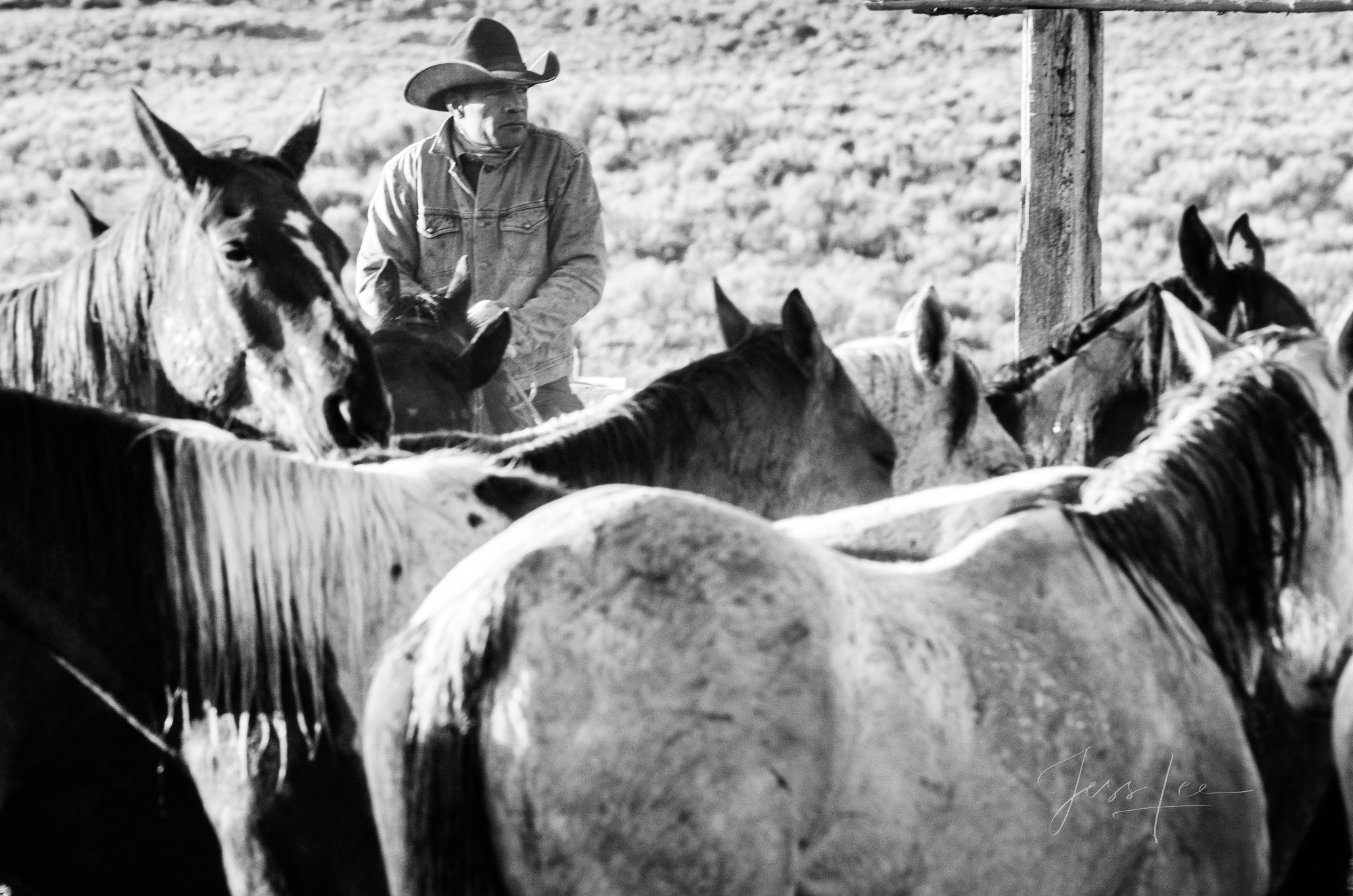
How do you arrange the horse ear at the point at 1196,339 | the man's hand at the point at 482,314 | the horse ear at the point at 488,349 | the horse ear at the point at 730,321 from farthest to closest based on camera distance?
the man's hand at the point at 482,314, the horse ear at the point at 488,349, the horse ear at the point at 730,321, the horse ear at the point at 1196,339

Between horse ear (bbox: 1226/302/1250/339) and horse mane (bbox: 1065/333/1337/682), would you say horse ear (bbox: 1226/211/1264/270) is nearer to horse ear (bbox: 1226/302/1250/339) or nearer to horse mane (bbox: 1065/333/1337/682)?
horse ear (bbox: 1226/302/1250/339)

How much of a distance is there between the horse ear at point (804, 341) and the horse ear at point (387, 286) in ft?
6.38

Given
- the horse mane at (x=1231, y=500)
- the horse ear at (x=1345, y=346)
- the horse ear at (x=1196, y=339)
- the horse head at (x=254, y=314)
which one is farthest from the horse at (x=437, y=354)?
the horse ear at (x=1345, y=346)

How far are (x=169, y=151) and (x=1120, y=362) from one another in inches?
108

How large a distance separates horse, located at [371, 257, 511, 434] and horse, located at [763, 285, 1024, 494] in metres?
1.31

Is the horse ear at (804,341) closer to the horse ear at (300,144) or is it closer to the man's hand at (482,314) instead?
the horse ear at (300,144)

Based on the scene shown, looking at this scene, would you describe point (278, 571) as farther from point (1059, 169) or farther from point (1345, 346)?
point (1059, 169)

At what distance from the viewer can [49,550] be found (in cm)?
261

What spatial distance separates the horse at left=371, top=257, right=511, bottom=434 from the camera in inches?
188

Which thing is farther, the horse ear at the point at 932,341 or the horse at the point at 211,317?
the horse ear at the point at 932,341

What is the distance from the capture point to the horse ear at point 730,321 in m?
4.25

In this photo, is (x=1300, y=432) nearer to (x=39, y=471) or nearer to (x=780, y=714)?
(x=780, y=714)

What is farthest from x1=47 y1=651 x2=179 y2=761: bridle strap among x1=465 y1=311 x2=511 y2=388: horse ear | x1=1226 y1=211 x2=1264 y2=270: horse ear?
x1=1226 y1=211 x2=1264 y2=270: horse ear
